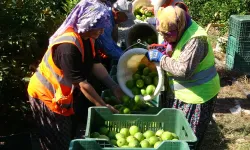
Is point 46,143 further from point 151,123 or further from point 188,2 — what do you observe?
point 188,2

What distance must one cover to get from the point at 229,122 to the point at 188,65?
275cm

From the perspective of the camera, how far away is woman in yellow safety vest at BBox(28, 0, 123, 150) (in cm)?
335

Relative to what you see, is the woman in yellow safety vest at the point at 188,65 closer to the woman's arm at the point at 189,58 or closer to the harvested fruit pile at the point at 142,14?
the woman's arm at the point at 189,58

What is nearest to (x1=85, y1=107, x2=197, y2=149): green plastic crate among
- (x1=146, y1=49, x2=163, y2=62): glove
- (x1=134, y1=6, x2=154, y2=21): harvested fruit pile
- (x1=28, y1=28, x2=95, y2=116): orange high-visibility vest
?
(x1=28, y1=28, x2=95, y2=116): orange high-visibility vest

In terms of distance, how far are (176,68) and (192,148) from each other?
862 mm

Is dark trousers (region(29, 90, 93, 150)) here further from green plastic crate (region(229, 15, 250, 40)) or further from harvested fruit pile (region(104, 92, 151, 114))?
green plastic crate (region(229, 15, 250, 40))

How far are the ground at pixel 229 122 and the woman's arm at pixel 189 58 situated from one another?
2.03 meters

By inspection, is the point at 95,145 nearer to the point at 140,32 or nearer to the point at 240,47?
the point at 140,32

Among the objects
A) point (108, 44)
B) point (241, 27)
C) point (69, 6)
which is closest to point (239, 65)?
point (241, 27)

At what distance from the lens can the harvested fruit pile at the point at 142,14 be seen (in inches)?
263

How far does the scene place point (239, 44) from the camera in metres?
7.89

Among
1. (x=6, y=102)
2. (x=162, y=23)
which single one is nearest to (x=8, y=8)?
(x=6, y=102)

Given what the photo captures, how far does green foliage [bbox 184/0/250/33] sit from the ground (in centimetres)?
227

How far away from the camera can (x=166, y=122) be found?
3480 mm
